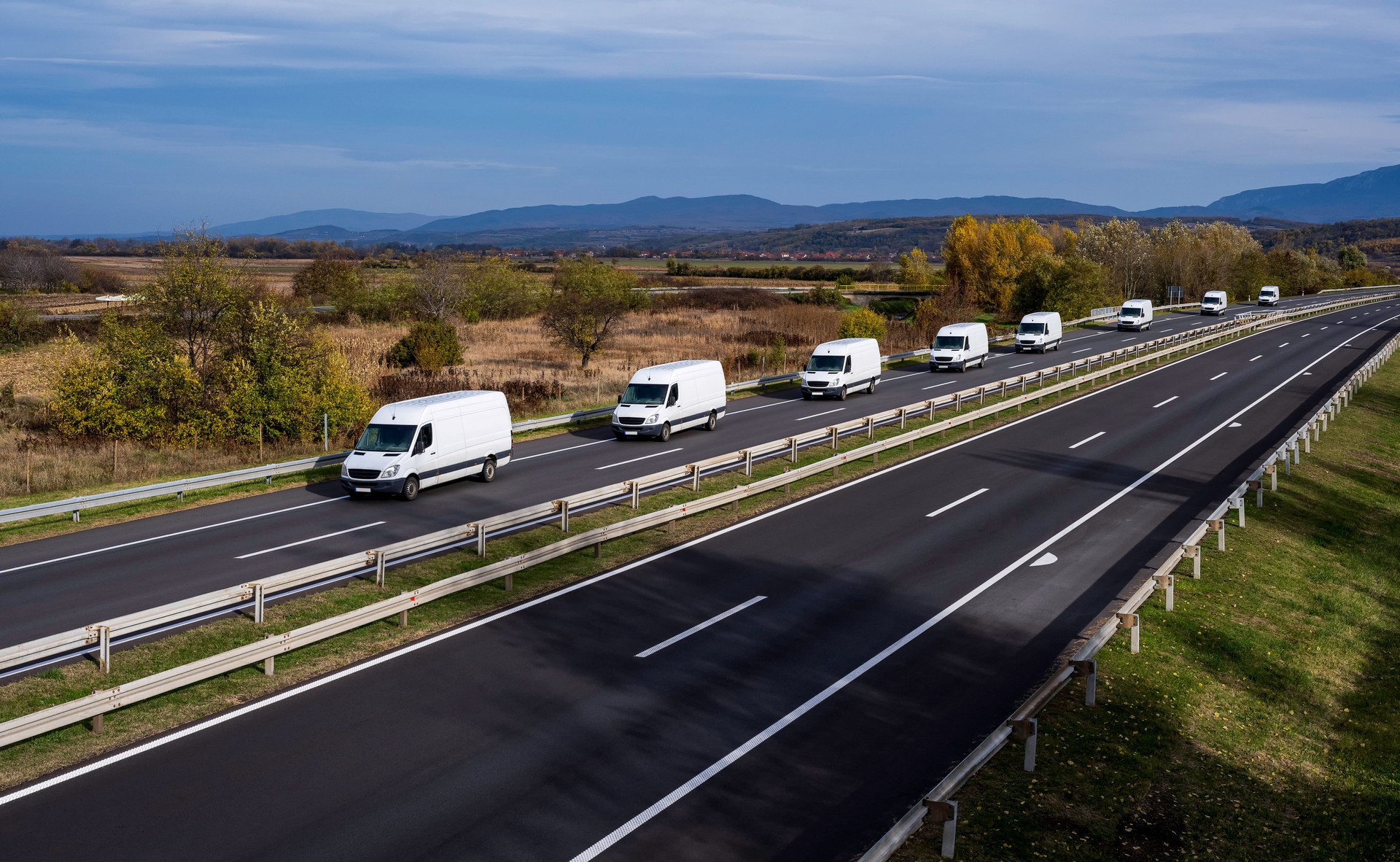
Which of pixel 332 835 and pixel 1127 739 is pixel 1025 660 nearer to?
pixel 1127 739

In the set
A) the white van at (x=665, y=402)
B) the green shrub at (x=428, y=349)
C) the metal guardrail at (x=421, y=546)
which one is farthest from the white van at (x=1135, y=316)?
the white van at (x=665, y=402)

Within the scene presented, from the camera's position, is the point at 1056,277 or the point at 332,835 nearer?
the point at 332,835

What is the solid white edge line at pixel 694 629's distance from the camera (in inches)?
534

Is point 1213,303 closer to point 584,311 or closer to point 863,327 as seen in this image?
point 863,327

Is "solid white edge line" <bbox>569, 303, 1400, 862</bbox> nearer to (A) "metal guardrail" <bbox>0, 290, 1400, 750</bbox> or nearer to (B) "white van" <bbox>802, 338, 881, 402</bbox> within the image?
(A) "metal guardrail" <bbox>0, 290, 1400, 750</bbox>

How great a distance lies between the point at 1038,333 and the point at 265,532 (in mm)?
44620

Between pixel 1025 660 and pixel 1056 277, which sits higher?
pixel 1056 277

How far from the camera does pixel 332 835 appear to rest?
8.94m

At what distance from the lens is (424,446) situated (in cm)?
2309

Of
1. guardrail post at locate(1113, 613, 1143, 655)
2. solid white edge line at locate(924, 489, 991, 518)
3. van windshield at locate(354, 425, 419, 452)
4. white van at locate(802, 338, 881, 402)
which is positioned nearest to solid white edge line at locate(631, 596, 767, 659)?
guardrail post at locate(1113, 613, 1143, 655)

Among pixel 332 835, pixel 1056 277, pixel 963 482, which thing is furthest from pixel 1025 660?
pixel 1056 277

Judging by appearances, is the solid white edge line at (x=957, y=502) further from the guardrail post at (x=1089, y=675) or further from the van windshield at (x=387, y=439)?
the van windshield at (x=387, y=439)

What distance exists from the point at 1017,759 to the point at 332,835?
266 inches

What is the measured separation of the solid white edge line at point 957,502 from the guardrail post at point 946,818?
1296 cm
